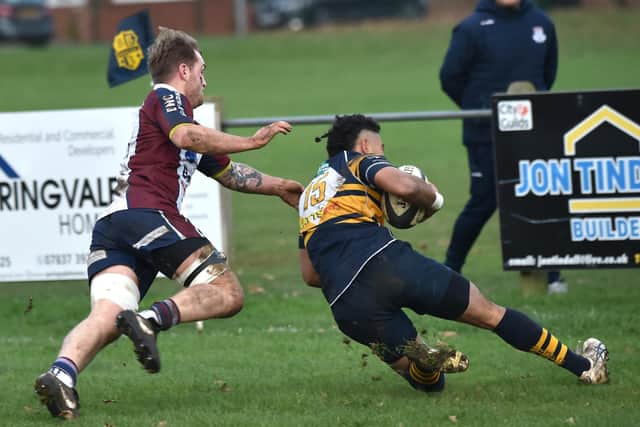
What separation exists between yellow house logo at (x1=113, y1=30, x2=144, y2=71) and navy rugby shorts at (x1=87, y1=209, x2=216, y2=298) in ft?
12.9

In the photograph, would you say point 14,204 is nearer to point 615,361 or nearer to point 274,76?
point 615,361

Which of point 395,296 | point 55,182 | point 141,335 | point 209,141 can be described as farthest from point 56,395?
point 55,182

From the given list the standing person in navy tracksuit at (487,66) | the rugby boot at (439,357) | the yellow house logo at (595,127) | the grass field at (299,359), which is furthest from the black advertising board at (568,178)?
the rugby boot at (439,357)

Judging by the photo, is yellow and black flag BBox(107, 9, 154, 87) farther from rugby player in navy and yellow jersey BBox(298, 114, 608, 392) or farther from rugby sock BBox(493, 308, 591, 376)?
rugby sock BBox(493, 308, 591, 376)

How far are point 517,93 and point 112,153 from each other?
310 centimetres

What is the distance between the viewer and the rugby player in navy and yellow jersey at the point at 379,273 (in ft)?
21.0

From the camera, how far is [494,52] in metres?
10.1

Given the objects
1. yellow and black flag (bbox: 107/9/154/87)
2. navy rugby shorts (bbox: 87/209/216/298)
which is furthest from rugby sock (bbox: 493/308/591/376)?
yellow and black flag (bbox: 107/9/154/87)

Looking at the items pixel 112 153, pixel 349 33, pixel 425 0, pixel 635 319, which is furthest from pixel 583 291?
pixel 425 0

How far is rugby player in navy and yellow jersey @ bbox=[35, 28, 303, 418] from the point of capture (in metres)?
6.20

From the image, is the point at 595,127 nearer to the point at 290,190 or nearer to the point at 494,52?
the point at 494,52

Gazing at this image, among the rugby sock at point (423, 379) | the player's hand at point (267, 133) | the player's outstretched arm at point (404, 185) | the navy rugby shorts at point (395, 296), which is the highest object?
the player's hand at point (267, 133)

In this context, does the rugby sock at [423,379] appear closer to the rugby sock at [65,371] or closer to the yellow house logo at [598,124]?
the rugby sock at [65,371]

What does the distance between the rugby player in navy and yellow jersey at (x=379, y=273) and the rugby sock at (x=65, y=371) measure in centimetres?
139
